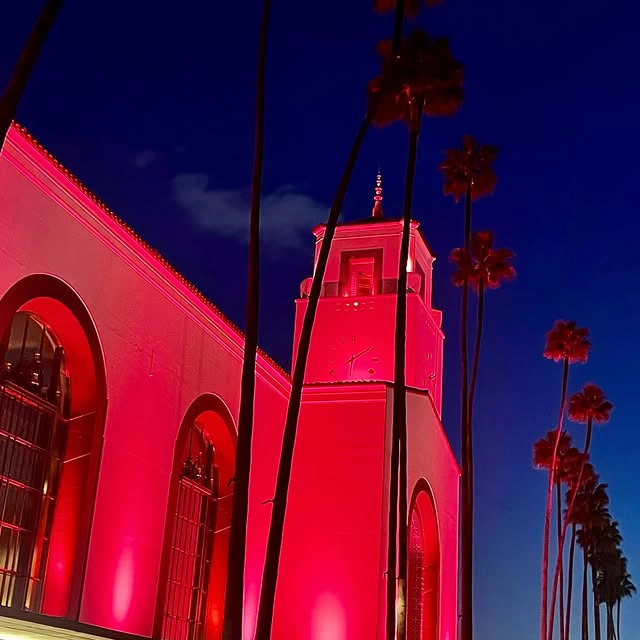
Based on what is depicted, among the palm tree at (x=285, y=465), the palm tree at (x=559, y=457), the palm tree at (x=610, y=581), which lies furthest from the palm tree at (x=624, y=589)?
the palm tree at (x=285, y=465)

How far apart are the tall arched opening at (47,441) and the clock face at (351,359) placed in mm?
17941

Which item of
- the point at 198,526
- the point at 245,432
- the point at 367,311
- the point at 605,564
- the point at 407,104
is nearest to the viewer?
the point at 245,432

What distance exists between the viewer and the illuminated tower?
30.8m

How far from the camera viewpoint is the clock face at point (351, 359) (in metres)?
39.4

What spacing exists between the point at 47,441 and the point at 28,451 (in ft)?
2.19

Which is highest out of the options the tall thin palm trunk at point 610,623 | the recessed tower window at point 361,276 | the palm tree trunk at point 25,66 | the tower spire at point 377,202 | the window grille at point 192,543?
the tower spire at point 377,202

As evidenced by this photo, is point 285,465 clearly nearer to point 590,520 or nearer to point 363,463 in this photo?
point 363,463

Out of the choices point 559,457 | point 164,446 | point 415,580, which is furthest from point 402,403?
point 559,457

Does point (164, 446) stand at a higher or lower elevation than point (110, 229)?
lower

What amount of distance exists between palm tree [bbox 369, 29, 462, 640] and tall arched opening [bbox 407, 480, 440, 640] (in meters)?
7.53

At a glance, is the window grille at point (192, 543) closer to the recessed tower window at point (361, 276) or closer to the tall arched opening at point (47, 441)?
the tall arched opening at point (47, 441)

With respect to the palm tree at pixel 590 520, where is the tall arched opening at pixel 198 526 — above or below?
below

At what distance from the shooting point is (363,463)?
105 ft

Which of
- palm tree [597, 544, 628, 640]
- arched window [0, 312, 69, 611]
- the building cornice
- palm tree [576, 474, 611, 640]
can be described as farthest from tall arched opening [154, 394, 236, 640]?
palm tree [597, 544, 628, 640]
